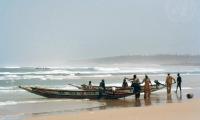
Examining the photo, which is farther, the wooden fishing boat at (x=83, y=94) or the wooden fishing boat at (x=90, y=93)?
the wooden fishing boat at (x=83, y=94)

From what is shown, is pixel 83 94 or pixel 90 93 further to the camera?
pixel 83 94

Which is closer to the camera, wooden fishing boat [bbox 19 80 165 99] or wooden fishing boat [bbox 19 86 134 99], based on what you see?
wooden fishing boat [bbox 19 80 165 99]

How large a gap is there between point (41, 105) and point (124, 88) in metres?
5.33

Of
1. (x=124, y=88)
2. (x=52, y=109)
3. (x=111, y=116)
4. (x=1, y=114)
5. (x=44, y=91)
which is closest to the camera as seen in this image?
(x=111, y=116)

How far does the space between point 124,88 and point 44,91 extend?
548 cm

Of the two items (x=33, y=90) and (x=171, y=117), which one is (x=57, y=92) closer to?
(x=33, y=90)

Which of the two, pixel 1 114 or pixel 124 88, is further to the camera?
pixel 124 88

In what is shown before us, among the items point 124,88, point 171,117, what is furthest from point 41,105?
point 171,117

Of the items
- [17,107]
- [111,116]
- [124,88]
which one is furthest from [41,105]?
[111,116]

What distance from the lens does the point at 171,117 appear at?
14297 millimetres

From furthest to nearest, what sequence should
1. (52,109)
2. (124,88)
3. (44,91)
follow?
(44,91) < (124,88) < (52,109)

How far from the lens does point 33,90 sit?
27875 millimetres

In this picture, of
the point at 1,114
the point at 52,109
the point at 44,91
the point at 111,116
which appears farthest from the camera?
the point at 44,91

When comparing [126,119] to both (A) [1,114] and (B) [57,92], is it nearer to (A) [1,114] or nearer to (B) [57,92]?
(A) [1,114]
